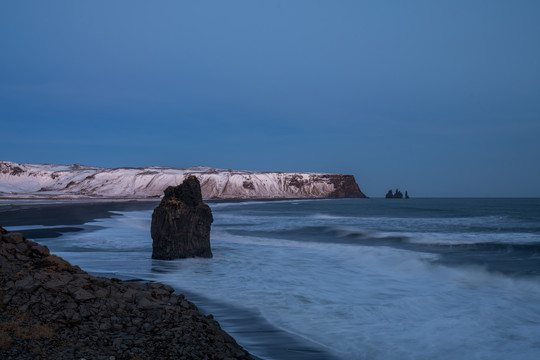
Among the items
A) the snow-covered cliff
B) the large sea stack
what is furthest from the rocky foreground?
the snow-covered cliff

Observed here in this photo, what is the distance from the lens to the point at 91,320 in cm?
584

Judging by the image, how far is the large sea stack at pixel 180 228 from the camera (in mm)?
13922

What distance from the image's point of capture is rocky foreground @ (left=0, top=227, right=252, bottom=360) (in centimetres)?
519

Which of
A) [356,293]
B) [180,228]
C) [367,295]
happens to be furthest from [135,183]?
[367,295]

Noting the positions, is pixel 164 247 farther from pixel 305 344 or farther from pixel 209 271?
pixel 305 344

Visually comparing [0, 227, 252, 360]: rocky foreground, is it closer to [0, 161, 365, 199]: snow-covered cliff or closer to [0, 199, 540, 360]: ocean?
[0, 199, 540, 360]: ocean

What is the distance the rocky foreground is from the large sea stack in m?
6.75

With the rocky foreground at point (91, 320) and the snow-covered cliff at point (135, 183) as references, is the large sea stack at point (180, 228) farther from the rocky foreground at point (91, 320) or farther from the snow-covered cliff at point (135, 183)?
the snow-covered cliff at point (135, 183)

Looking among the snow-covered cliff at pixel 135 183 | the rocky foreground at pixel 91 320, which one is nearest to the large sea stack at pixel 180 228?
the rocky foreground at pixel 91 320

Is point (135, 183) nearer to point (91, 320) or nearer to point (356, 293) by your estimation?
point (356, 293)

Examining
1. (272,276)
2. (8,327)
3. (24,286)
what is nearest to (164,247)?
(272,276)

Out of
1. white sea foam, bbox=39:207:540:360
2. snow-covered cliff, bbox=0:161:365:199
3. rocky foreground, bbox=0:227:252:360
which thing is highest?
snow-covered cliff, bbox=0:161:365:199

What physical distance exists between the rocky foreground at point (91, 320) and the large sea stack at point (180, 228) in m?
6.75

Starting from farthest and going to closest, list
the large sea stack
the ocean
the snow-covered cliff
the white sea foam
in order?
the snow-covered cliff < the large sea stack < the white sea foam < the ocean
